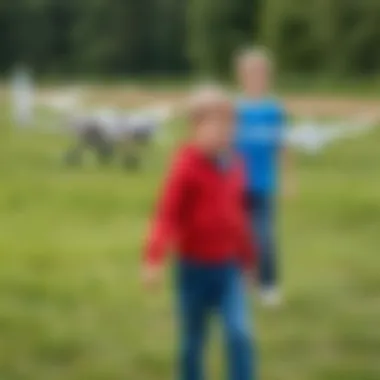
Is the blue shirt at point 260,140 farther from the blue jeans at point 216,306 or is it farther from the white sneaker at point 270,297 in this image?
the blue jeans at point 216,306

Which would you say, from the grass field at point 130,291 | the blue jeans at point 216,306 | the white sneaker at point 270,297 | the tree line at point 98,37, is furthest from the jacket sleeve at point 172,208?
Result: the tree line at point 98,37

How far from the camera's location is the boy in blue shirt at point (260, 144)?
6.86m

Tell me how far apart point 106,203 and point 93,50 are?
36626mm

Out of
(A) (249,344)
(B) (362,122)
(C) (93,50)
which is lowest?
(A) (249,344)

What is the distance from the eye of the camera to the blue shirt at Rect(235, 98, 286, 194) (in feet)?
22.7

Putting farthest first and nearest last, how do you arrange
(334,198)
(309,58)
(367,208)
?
(309,58)
(334,198)
(367,208)

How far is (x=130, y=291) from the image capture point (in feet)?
24.9

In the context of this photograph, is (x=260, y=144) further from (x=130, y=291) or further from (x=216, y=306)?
(x=216, y=306)

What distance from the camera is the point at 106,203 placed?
11.7 metres

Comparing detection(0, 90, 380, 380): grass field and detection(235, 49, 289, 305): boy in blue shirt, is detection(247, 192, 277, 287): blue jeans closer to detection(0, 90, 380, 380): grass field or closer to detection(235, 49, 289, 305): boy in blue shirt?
detection(235, 49, 289, 305): boy in blue shirt

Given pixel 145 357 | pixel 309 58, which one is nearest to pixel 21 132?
pixel 309 58

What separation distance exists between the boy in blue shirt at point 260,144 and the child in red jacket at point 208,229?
1.84m

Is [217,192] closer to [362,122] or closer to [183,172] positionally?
[183,172]

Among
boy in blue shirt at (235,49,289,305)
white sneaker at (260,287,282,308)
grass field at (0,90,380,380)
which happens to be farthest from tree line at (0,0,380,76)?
boy in blue shirt at (235,49,289,305)
